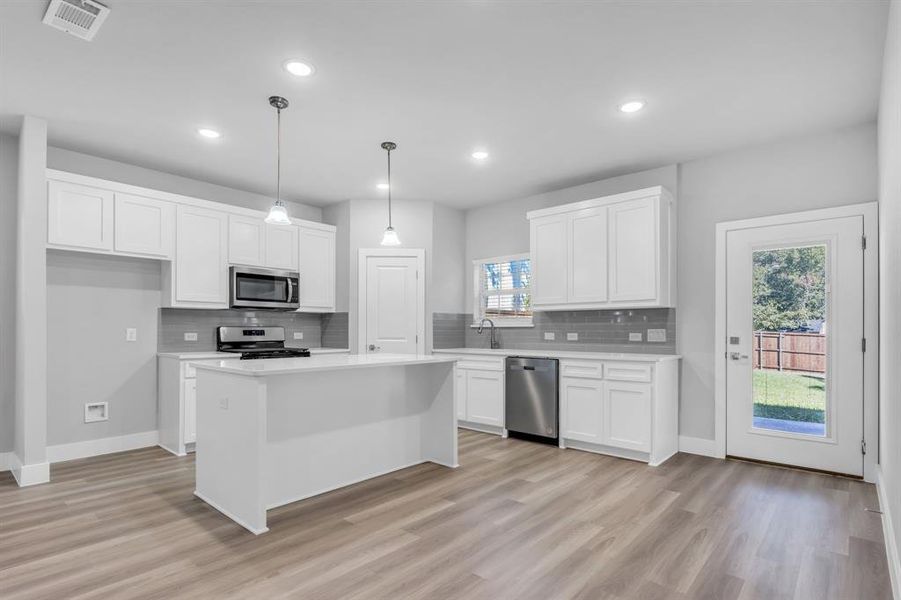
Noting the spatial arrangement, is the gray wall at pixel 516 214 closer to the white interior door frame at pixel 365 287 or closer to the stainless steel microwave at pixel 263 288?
the white interior door frame at pixel 365 287

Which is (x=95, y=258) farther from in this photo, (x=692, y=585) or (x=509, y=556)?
(x=692, y=585)

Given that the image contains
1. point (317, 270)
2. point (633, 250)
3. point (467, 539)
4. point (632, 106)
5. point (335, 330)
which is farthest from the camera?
point (335, 330)

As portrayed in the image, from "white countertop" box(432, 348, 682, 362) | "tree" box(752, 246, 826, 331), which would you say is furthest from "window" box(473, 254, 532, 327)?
"tree" box(752, 246, 826, 331)

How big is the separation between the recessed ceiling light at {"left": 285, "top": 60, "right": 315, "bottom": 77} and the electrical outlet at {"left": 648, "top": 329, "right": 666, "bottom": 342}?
3687mm

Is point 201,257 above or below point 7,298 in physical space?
above

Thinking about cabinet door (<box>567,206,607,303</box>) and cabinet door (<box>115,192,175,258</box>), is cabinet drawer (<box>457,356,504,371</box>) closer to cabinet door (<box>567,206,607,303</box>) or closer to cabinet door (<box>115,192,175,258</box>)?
cabinet door (<box>567,206,607,303</box>)

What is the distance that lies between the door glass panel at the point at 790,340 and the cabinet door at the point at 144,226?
17.0 ft

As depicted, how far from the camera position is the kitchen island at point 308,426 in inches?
109

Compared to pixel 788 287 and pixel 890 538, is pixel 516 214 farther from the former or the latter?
pixel 890 538

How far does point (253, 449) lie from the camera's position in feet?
8.95

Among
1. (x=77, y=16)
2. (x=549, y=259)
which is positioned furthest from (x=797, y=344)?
(x=77, y=16)

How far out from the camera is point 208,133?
3.94 meters

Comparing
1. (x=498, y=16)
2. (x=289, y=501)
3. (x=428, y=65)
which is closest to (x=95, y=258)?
(x=289, y=501)

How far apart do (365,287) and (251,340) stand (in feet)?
4.57
